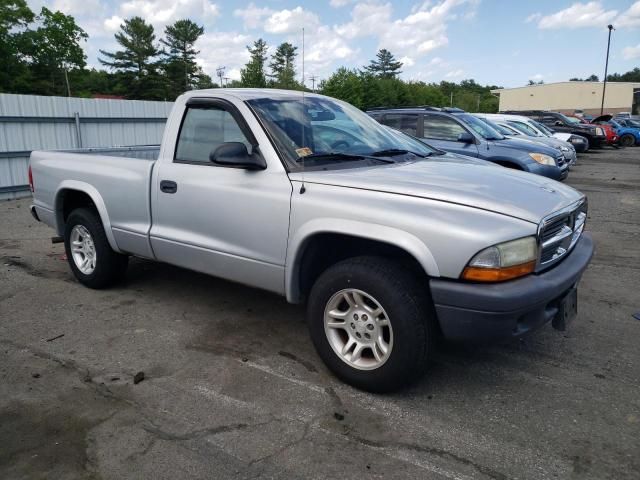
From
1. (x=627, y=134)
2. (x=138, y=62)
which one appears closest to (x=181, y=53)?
(x=138, y=62)

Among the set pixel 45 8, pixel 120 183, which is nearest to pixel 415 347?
pixel 120 183

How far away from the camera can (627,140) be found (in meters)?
29.0

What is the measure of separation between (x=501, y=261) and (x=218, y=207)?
6.49 ft

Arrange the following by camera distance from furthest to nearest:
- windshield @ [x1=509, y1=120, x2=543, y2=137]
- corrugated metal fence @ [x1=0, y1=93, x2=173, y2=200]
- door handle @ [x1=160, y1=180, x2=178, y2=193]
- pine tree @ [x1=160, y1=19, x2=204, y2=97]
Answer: pine tree @ [x1=160, y1=19, x2=204, y2=97] < windshield @ [x1=509, y1=120, x2=543, y2=137] < corrugated metal fence @ [x1=0, y1=93, x2=173, y2=200] < door handle @ [x1=160, y1=180, x2=178, y2=193]

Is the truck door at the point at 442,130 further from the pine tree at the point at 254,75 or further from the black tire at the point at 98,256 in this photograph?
the pine tree at the point at 254,75

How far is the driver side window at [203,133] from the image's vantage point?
4.00 m

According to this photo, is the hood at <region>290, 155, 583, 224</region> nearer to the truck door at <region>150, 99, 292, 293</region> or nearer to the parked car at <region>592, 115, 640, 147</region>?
the truck door at <region>150, 99, 292, 293</region>

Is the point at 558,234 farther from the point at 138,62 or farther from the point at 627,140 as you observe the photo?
the point at 138,62

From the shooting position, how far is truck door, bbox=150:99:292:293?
355 cm

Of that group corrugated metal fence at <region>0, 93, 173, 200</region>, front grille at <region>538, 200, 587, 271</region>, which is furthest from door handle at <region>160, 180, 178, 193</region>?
corrugated metal fence at <region>0, 93, 173, 200</region>

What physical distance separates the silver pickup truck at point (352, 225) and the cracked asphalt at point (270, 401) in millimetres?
380

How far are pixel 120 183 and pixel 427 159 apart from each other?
2567mm

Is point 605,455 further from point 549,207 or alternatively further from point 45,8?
point 45,8

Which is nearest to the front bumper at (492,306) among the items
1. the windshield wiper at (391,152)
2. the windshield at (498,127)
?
the windshield wiper at (391,152)
